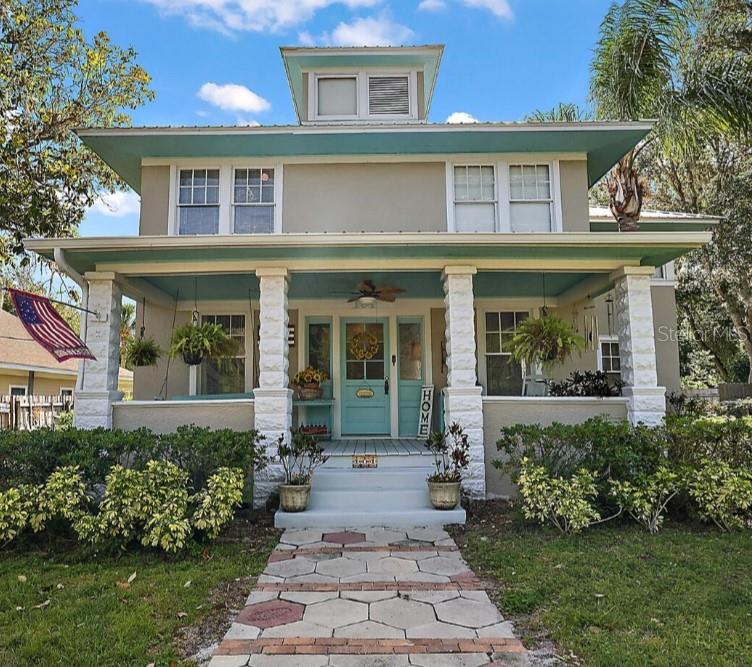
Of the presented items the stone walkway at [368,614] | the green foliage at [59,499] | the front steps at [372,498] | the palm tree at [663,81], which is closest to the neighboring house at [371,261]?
the front steps at [372,498]

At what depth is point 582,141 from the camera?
7.99 metres

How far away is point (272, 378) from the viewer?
670 cm

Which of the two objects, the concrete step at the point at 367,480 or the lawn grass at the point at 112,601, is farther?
the concrete step at the point at 367,480

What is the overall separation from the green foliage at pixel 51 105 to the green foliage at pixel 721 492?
35.1ft

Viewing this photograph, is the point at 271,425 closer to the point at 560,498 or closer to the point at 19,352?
the point at 560,498

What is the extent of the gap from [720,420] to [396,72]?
7419 millimetres

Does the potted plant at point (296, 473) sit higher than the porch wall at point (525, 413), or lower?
lower

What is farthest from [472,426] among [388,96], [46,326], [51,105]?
[51,105]

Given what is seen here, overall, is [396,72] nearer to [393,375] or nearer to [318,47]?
[318,47]

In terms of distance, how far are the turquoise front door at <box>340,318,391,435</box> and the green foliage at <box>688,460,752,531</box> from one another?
15.8 feet

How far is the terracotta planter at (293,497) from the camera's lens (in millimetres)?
6137

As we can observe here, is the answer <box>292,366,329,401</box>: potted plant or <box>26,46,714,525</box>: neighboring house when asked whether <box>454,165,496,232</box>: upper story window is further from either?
<box>292,366,329,401</box>: potted plant

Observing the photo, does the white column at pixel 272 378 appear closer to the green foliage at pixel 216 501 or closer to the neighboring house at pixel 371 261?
the neighboring house at pixel 371 261

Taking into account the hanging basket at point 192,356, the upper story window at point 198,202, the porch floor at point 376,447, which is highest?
the upper story window at point 198,202
